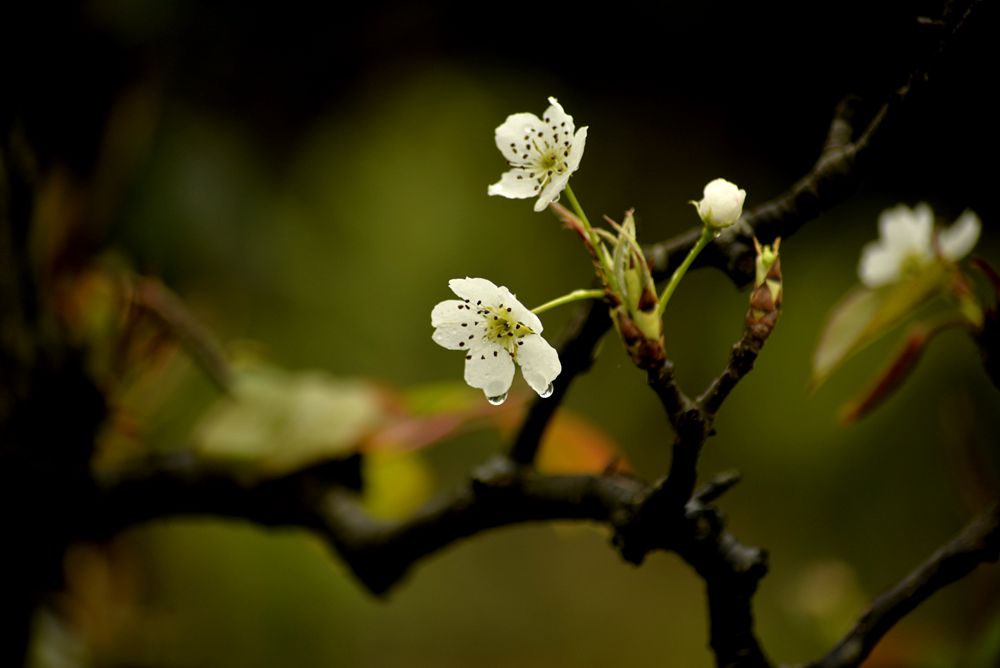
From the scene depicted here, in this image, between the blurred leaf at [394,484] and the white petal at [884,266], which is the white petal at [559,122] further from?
the blurred leaf at [394,484]

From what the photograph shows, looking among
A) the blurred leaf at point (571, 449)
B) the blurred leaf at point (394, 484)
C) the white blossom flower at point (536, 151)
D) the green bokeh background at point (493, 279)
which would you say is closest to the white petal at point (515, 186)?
the white blossom flower at point (536, 151)

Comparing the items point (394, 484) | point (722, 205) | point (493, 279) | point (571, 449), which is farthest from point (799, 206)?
point (493, 279)

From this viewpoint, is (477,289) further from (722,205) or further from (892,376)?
(892,376)

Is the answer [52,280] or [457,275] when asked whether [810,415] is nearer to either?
[457,275]

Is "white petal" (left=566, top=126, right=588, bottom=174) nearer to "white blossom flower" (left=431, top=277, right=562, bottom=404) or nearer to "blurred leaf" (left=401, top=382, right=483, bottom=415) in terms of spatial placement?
"white blossom flower" (left=431, top=277, right=562, bottom=404)

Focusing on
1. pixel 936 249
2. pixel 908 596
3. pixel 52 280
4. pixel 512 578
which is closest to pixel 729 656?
pixel 908 596

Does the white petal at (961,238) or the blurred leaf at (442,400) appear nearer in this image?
the white petal at (961,238)
